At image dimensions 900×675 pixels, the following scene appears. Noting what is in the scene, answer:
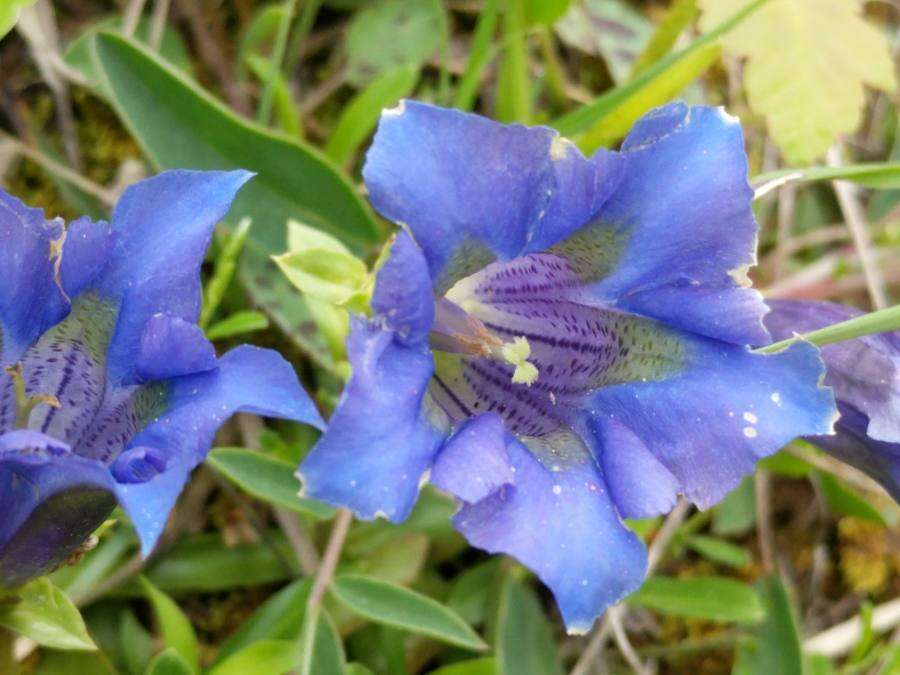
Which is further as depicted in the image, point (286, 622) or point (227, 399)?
point (286, 622)

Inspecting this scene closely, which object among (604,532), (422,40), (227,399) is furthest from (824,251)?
(227,399)

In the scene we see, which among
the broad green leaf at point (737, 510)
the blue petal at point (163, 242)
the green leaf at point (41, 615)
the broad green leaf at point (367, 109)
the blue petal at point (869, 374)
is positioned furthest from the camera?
the broad green leaf at point (737, 510)

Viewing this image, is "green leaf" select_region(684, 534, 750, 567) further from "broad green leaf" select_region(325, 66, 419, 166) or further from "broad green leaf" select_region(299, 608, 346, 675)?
"broad green leaf" select_region(325, 66, 419, 166)

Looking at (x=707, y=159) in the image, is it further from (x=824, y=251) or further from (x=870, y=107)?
(x=870, y=107)

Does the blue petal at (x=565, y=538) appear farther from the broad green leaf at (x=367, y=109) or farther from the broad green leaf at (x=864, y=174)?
the broad green leaf at (x=367, y=109)

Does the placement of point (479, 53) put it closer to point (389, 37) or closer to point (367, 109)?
point (367, 109)

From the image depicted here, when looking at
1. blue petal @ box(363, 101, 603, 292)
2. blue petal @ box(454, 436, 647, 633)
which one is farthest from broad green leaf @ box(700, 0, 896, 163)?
blue petal @ box(454, 436, 647, 633)

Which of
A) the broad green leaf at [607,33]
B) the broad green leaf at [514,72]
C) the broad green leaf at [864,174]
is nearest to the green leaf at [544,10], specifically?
the broad green leaf at [514,72]
